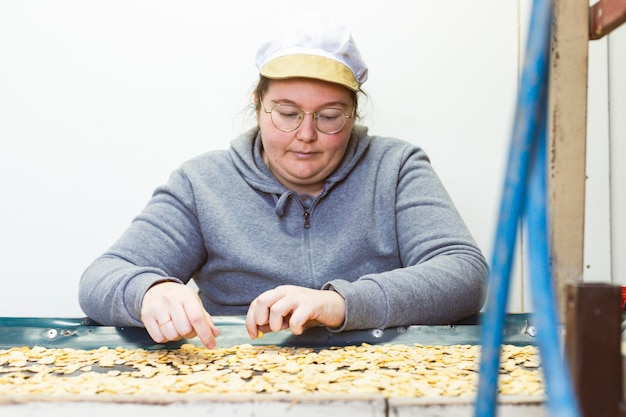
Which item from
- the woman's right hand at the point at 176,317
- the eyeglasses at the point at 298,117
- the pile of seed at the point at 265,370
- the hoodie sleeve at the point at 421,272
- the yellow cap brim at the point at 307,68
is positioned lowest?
the pile of seed at the point at 265,370

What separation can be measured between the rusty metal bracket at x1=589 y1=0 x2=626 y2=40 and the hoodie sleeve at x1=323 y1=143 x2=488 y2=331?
560 mm

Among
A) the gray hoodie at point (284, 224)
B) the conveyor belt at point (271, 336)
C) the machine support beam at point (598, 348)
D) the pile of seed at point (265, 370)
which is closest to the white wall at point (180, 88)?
the gray hoodie at point (284, 224)

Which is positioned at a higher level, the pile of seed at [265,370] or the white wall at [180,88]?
the white wall at [180,88]

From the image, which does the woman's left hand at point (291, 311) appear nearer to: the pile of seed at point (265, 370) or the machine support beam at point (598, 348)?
the pile of seed at point (265, 370)

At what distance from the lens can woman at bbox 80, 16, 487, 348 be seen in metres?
1.50

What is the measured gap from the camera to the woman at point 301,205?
1.50 metres

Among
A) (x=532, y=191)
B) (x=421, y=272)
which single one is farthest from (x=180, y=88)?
(x=532, y=191)

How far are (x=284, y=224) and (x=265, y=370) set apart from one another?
77 centimetres

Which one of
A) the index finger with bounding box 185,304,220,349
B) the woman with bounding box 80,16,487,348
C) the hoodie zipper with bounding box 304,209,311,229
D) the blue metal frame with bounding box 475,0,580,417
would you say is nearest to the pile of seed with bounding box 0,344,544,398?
the index finger with bounding box 185,304,220,349

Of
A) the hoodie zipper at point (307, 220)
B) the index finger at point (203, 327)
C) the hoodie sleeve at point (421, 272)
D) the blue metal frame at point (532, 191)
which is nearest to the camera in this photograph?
the blue metal frame at point (532, 191)

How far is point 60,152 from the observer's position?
206 centimetres

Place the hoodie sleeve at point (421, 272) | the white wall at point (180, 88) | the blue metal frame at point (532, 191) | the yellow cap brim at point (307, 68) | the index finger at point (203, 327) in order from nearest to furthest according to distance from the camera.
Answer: the blue metal frame at point (532, 191) → the index finger at point (203, 327) → the hoodie sleeve at point (421, 272) → the yellow cap brim at point (307, 68) → the white wall at point (180, 88)

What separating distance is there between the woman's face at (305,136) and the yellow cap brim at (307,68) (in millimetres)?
35

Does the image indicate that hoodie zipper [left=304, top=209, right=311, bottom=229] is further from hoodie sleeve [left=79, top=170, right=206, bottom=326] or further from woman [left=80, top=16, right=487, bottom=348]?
hoodie sleeve [left=79, top=170, right=206, bottom=326]
